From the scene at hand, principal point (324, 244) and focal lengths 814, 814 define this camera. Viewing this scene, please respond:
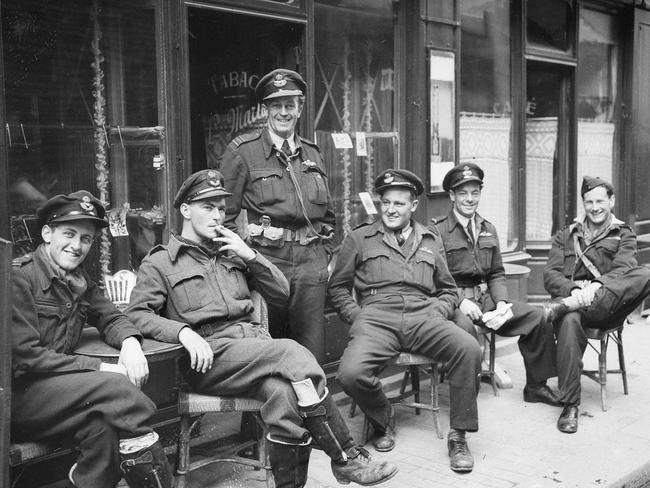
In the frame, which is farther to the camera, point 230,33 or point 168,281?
point 230,33

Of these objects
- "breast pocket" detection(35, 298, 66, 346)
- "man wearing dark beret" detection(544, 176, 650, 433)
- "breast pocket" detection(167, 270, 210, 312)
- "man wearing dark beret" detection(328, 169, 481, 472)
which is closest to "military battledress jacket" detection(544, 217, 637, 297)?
"man wearing dark beret" detection(544, 176, 650, 433)

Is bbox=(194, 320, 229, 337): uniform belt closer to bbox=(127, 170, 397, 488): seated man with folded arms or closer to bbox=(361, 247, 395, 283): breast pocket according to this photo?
bbox=(127, 170, 397, 488): seated man with folded arms

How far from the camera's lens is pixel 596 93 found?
9562 millimetres

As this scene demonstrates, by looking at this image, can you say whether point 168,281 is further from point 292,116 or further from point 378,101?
point 378,101

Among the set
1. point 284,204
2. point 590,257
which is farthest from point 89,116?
point 590,257

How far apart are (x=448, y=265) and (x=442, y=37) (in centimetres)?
220

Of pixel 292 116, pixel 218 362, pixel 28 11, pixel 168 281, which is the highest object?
pixel 28 11

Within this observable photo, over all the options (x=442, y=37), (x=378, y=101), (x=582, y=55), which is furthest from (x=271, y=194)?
(x=582, y=55)

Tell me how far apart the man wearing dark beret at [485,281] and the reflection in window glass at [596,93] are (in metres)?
3.62

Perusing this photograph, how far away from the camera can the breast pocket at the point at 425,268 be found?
5359 mm

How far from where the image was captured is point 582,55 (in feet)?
30.5

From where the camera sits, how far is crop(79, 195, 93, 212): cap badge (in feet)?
12.6

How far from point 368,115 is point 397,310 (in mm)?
2158

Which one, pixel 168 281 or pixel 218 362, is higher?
pixel 168 281
